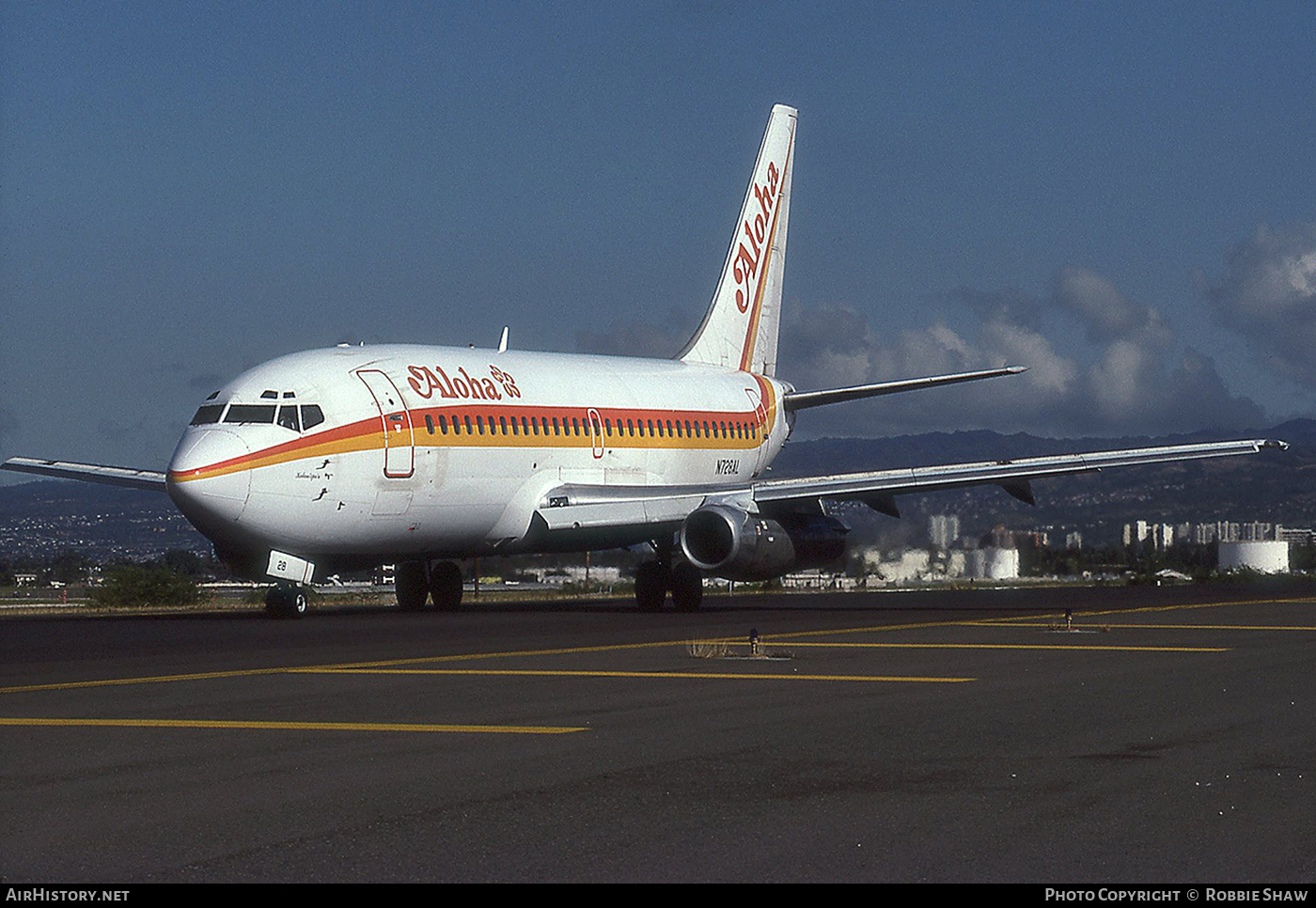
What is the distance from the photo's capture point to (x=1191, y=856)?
27.0ft

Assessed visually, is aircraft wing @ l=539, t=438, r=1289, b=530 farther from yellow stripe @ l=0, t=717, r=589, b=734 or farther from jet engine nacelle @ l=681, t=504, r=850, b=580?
yellow stripe @ l=0, t=717, r=589, b=734

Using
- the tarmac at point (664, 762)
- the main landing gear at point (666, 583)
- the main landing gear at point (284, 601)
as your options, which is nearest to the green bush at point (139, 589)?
the main landing gear at point (666, 583)

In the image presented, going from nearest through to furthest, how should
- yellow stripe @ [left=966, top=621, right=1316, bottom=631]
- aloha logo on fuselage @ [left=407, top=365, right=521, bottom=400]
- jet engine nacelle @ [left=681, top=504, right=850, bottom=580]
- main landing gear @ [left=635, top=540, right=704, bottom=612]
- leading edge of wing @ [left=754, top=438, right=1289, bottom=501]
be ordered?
yellow stripe @ [left=966, top=621, right=1316, bottom=631], aloha logo on fuselage @ [left=407, top=365, right=521, bottom=400], jet engine nacelle @ [left=681, top=504, right=850, bottom=580], leading edge of wing @ [left=754, top=438, right=1289, bottom=501], main landing gear @ [left=635, top=540, right=704, bottom=612]

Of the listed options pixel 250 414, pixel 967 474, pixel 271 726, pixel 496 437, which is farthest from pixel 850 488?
pixel 271 726

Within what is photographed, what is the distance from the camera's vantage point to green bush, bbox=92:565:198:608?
4962 centimetres

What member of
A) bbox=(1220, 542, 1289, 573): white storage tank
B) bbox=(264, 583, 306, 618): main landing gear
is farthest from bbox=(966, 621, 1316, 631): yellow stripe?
bbox=(1220, 542, 1289, 573): white storage tank

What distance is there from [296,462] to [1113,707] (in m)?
17.9

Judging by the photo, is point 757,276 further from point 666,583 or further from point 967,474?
point 967,474

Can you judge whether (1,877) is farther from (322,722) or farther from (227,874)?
(322,722)

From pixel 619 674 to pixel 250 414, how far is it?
13270 millimetres

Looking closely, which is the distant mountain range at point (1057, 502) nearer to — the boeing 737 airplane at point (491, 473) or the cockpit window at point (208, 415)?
the boeing 737 airplane at point (491, 473)

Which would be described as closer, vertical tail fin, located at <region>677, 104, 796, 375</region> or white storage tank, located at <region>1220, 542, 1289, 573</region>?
vertical tail fin, located at <region>677, 104, 796, 375</region>

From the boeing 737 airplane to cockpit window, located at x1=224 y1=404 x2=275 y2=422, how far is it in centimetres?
3
